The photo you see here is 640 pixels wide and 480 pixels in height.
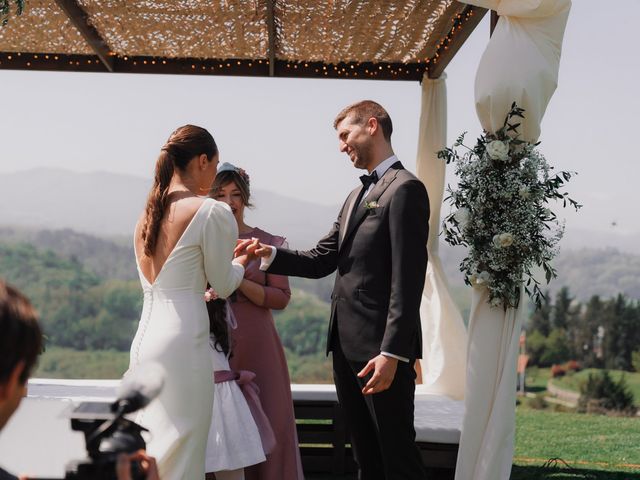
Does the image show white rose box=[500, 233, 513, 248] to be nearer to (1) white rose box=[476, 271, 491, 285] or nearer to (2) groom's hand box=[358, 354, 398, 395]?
(1) white rose box=[476, 271, 491, 285]

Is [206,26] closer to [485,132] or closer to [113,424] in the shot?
[485,132]

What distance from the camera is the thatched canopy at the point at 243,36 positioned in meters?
5.62

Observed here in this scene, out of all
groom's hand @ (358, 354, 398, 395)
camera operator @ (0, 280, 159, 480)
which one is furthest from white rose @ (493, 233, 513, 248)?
camera operator @ (0, 280, 159, 480)

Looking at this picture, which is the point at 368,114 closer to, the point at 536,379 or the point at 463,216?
the point at 463,216

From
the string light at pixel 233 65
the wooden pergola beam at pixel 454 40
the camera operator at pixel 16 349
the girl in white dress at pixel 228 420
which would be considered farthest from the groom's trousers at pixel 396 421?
the string light at pixel 233 65

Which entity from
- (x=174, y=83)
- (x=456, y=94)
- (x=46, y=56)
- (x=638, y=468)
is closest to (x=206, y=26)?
(x=46, y=56)

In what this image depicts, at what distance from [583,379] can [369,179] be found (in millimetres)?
13042

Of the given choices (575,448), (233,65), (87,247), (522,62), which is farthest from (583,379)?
(87,247)

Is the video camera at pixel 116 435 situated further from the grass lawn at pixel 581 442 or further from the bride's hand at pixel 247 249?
the grass lawn at pixel 581 442

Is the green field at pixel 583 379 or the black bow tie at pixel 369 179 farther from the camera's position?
the green field at pixel 583 379

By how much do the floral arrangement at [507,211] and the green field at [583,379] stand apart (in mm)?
11324

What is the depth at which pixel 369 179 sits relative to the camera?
141 inches

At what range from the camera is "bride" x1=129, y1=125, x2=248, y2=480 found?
9.85 feet

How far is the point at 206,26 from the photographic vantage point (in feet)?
19.6
